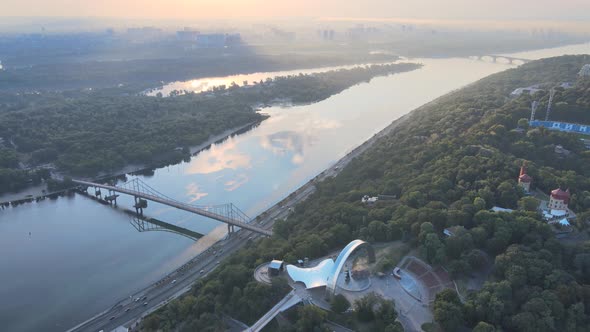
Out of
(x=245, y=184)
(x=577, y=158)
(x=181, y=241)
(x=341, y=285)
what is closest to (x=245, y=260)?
(x=341, y=285)

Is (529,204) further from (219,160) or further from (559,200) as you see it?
(219,160)

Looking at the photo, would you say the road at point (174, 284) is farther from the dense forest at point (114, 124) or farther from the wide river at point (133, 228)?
the dense forest at point (114, 124)

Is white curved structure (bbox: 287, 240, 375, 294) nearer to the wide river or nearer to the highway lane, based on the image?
the highway lane

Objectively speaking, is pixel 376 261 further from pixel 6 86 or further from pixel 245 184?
pixel 6 86

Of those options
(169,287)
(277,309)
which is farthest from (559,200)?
(169,287)

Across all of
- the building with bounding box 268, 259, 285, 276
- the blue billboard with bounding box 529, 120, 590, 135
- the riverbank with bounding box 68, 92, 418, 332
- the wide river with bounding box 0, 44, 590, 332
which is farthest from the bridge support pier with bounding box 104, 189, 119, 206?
the blue billboard with bounding box 529, 120, 590, 135

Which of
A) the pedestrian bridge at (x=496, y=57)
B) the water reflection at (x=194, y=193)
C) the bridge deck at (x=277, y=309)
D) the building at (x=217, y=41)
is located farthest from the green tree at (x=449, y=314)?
the building at (x=217, y=41)

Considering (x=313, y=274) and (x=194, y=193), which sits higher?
(x=313, y=274)
